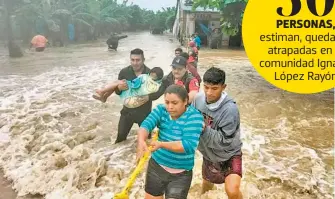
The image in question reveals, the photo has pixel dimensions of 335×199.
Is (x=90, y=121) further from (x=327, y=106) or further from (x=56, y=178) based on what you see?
(x=327, y=106)

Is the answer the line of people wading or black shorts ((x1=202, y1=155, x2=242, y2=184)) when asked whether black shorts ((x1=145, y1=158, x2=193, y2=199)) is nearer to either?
the line of people wading

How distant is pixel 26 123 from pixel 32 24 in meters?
17.6

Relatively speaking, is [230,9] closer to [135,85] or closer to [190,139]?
[135,85]

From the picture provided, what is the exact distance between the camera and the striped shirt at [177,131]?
227 centimetres

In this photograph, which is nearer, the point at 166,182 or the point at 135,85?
the point at 166,182

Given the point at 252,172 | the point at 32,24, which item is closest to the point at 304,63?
the point at 252,172

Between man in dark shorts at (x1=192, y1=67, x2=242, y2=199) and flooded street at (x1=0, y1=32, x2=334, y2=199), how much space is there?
1.12 metres

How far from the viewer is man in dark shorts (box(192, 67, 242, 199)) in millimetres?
2543

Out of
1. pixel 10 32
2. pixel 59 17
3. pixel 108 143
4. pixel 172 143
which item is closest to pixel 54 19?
pixel 59 17

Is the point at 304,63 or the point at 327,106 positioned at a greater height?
the point at 304,63

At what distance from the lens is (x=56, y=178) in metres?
4.34

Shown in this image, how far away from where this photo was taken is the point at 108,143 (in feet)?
18.5

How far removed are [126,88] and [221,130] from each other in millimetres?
1717

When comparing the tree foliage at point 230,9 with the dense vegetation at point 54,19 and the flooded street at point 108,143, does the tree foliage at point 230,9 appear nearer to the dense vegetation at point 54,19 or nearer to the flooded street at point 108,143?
the flooded street at point 108,143
